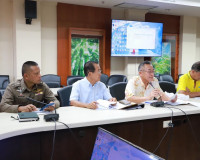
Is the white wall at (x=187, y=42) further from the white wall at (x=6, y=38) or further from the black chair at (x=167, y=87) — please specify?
the white wall at (x=6, y=38)

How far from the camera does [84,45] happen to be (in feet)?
20.5

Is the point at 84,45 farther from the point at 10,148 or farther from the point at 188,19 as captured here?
the point at 10,148

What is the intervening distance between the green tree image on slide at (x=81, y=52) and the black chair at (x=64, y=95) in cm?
339

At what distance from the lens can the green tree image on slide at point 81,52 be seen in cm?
616

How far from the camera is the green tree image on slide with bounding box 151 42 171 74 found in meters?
7.11

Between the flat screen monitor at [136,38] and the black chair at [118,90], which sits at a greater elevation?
the flat screen monitor at [136,38]

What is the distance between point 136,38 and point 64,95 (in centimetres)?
419

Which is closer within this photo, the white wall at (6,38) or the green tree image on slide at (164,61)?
the white wall at (6,38)

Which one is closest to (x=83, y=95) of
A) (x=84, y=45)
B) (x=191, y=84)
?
(x=191, y=84)

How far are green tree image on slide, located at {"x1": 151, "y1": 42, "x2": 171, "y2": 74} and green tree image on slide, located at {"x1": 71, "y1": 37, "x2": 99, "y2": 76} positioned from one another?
191 cm

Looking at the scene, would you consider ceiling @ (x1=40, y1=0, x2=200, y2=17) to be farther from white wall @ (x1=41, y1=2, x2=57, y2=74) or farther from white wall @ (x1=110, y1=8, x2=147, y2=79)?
white wall @ (x1=41, y1=2, x2=57, y2=74)

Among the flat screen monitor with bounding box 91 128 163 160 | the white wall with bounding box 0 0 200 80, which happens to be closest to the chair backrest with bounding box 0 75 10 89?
the white wall with bounding box 0 0 200 80

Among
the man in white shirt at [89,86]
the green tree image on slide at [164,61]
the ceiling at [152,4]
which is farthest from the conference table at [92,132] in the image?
the green tree image on slide at [164,61]

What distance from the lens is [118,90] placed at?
3.00m
